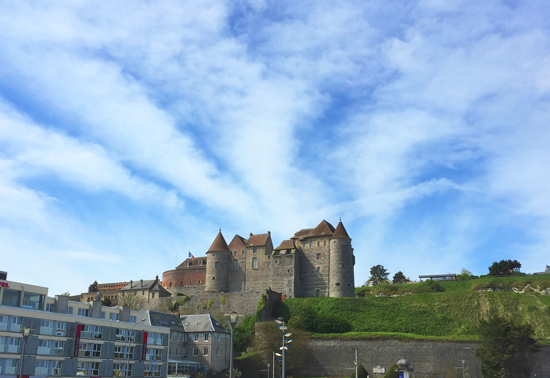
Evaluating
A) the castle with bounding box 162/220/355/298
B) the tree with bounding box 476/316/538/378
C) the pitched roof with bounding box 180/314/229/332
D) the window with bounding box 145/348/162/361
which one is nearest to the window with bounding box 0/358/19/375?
the window with bounding box 145/348/162/361

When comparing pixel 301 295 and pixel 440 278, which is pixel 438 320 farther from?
pixel 440 278

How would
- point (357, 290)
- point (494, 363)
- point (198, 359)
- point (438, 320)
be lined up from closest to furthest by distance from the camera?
point (494, 363)
point (198, 359)
point (438, 320)
point (357, 290)

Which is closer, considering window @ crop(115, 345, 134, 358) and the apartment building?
the apartment building

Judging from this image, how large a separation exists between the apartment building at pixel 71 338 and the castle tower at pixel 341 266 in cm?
2953

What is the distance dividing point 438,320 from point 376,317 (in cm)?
799

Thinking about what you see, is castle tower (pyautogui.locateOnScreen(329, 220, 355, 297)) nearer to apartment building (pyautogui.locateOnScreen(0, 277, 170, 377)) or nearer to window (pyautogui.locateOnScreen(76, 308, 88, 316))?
apartment building (pyautogui.locateOnScreen(0, 277, 170, 377))

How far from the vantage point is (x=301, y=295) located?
265ft

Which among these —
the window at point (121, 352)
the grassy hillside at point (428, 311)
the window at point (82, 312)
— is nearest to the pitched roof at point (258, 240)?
the grassy hillside at point (428, 311)

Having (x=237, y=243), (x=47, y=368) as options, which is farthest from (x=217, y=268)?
(x=47, y=368)

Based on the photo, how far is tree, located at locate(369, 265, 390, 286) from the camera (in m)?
115

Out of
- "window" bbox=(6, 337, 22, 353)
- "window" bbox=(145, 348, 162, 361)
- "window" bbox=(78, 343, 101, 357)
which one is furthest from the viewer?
"window" bbox=(145, 348, 162, 361)

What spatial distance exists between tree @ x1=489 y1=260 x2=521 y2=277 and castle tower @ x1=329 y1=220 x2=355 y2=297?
28.9 metres

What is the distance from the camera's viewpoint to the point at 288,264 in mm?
80938

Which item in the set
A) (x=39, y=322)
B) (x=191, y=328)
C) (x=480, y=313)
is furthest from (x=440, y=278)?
(x=39, y=322)
